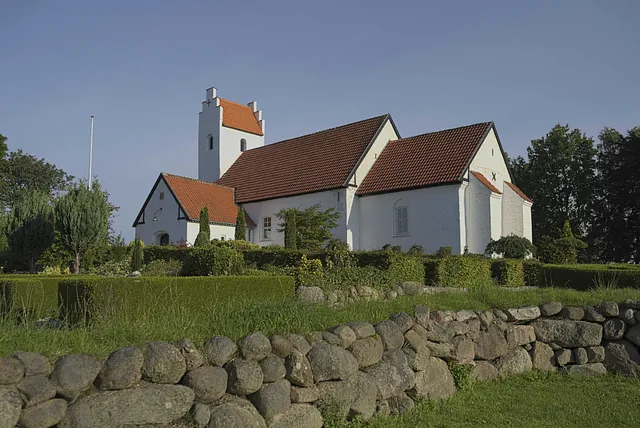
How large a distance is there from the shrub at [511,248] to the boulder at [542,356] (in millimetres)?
13224

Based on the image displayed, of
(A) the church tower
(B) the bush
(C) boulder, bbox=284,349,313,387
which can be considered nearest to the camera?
(C) boulder, bbox=284,349,313,387

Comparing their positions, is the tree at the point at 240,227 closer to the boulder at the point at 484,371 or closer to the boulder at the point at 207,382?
the boulder at the point at 484,371

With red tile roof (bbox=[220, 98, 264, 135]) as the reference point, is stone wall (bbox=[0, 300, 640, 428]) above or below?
below

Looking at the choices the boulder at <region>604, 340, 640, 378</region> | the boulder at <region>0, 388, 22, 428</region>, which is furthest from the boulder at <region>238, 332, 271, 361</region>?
the boulder at <region>604, 340, 640, 378</region>

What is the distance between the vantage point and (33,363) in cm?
383

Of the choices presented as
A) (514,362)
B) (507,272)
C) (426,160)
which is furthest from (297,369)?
(426,160)

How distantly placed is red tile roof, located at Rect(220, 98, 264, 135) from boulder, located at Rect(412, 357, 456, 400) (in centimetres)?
3064

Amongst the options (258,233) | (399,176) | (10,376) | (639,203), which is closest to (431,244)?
(399,176)

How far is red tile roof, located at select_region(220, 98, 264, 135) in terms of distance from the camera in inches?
1421

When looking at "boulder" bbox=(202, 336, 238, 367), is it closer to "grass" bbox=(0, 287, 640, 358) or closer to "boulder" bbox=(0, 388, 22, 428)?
"grass" bbox=(0, 287, 640, 358)

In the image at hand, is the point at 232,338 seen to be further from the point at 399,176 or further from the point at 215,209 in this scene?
the point at 215,209

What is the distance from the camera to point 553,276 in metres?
12.6

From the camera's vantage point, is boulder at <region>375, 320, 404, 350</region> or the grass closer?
the grass

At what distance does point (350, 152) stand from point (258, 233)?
22.0 feet
